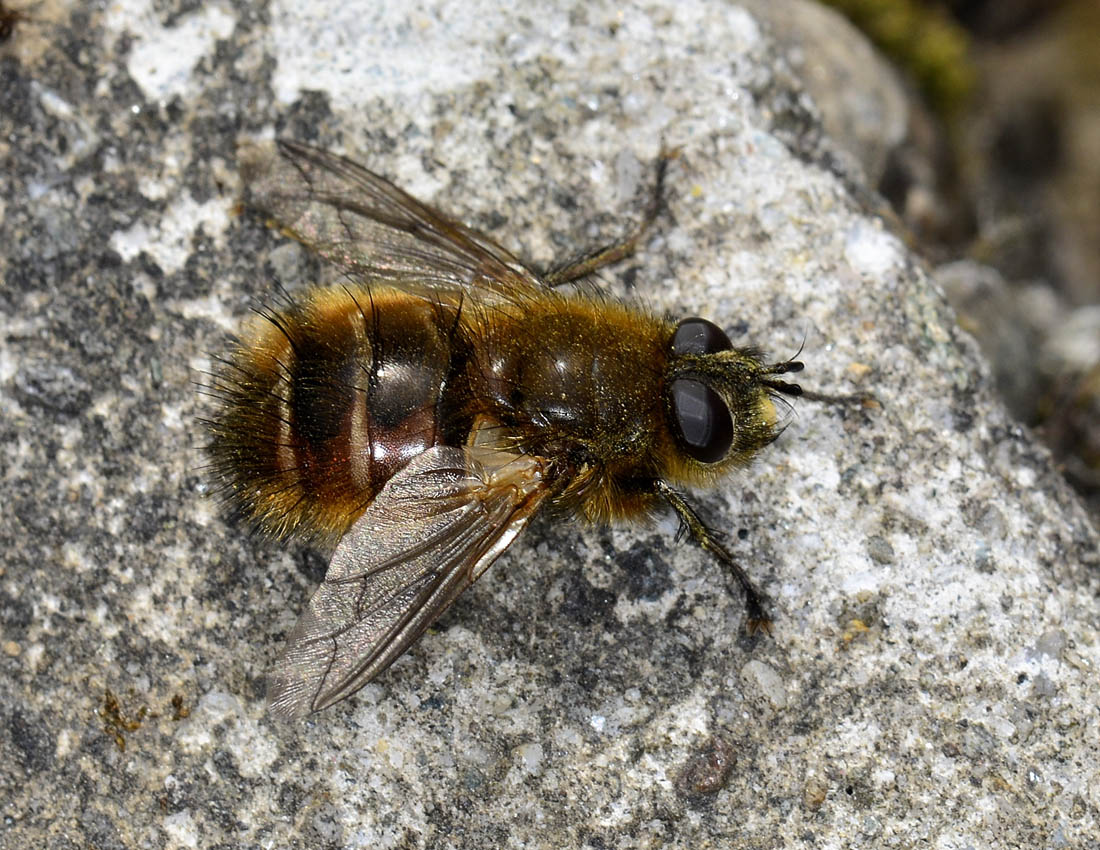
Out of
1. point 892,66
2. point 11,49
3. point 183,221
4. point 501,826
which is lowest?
point 501,826

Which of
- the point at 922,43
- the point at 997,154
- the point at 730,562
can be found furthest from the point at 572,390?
the point at 997,154

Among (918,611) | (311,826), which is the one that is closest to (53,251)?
(311,826)

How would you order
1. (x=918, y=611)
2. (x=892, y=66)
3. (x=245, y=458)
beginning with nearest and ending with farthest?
(x=245, y=458)
(x=918, y=611)
(x=892, y=66)

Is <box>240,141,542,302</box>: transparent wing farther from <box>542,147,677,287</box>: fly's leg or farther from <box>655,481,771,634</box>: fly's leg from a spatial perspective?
<box>655,481,771,634</box>: fly's leg

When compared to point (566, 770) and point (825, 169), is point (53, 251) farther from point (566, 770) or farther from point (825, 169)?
point (825, 169)

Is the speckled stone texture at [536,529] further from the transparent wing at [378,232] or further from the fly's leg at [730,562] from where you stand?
the transparent wing at [378,232]

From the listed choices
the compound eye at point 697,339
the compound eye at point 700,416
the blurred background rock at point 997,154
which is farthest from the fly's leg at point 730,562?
the blurred background rock at point 997,154

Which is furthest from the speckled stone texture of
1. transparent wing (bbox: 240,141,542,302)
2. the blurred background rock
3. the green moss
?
the green moss
